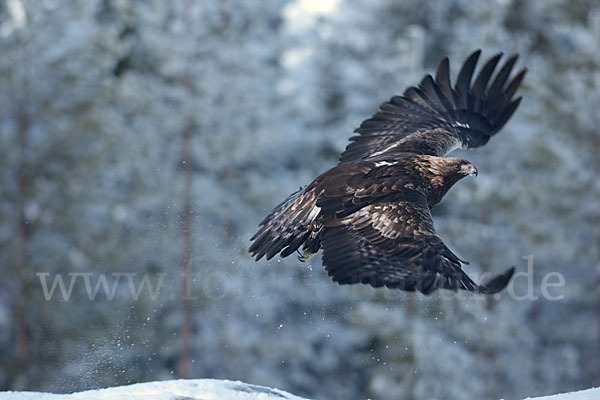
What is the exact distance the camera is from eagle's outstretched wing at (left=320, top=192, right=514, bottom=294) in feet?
19.3

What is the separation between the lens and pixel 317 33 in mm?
19422

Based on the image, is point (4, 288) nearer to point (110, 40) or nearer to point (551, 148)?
point (110, 40)

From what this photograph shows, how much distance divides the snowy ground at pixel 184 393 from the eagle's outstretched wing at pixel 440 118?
7.26 ft

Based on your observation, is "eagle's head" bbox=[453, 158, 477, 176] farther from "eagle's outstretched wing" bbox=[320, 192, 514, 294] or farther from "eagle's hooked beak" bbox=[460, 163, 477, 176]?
"eagle's outstretched wing" bbox=[320, 192, 514, 294]

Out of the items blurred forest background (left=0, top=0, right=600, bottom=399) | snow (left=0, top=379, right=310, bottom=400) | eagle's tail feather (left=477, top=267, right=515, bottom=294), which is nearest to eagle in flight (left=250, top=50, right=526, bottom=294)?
eagle's tail feather (left=477, top=267, right=515, bottom=294)

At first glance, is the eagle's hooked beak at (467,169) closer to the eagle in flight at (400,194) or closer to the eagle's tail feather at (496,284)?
the eagle in flight at (400,194)

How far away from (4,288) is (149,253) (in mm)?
2381

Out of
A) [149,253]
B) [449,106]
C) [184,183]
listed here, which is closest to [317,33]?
[184,183]

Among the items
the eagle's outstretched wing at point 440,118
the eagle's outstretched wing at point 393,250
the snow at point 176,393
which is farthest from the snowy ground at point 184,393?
the eagle's outstretched wing at point 440,118

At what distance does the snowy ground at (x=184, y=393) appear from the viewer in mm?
6324

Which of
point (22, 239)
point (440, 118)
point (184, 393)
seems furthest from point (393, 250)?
point (22, 239)

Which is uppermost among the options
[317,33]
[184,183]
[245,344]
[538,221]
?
[317,33]

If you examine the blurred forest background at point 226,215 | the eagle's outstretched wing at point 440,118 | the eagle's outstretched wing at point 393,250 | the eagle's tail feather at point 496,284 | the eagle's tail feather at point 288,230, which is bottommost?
the eagle's tail feather at point 496,284

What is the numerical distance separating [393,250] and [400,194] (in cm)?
53
